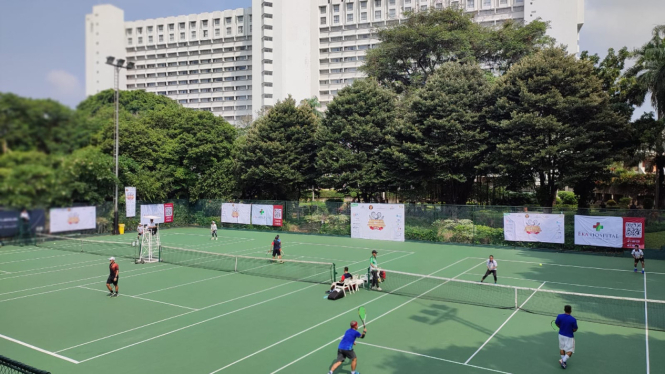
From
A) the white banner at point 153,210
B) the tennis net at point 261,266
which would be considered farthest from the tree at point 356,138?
the tennis net at point 261,266

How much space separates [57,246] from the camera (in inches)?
1366

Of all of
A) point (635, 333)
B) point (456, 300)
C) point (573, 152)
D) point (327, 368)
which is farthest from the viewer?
point (573, 152)

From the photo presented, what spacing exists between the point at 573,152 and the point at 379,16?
75881 millimetres

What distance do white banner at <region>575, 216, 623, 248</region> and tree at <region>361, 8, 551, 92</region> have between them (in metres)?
27.8

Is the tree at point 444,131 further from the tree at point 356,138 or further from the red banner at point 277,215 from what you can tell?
the red banner at point 277,215

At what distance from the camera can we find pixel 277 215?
4647cm

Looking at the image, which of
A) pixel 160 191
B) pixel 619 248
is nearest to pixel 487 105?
pixel 619 248

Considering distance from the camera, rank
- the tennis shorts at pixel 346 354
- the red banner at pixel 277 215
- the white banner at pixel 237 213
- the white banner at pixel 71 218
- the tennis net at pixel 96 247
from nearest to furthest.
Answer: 1. the white banner at pixel 71 218
2. the tennis shorts at pixel 346 354
3. the tennis net at pixel 96 247
4. the red banner at pixel 277 215
5. the white banner at pixel 237 213

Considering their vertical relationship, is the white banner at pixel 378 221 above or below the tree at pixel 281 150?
below

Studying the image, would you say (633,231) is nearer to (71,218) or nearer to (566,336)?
(566,336)

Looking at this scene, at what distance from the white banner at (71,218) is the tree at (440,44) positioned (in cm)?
5451

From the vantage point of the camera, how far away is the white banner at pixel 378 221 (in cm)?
3862

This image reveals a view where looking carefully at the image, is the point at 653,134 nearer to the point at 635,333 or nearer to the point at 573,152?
the point at 573,152

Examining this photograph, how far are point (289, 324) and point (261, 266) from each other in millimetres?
11335
